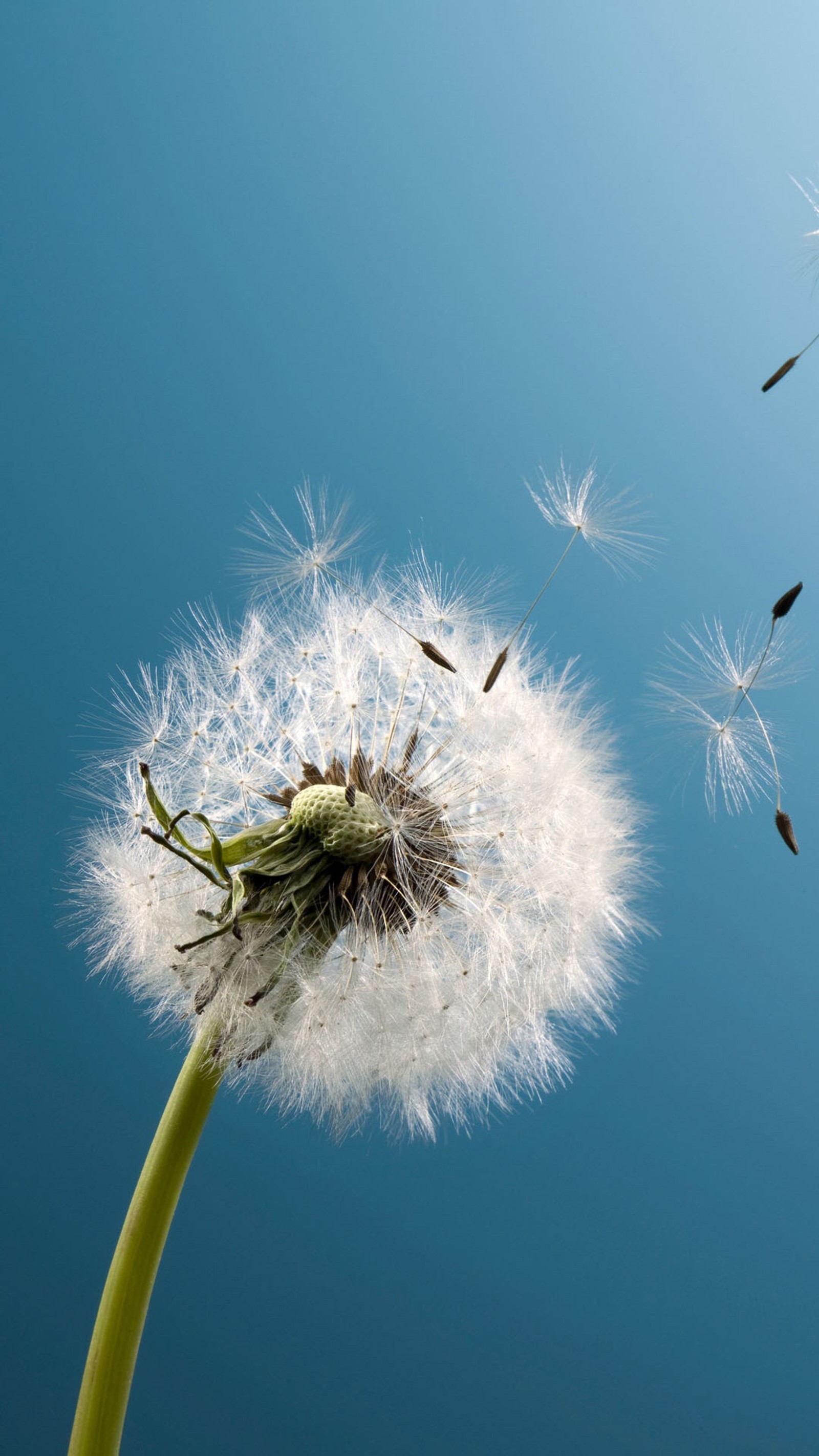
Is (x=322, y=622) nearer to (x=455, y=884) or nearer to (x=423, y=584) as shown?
(x=423, y=584)

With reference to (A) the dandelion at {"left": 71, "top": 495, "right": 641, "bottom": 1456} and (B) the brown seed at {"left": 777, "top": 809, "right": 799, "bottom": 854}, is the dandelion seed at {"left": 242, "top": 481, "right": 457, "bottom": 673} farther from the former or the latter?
(B) the brown seed at {"left": 777, "top": 809, "right": 799, "bottom": 854}

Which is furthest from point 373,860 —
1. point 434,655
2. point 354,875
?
point 434,655

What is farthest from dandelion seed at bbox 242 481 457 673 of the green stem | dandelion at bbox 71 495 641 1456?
the green stem

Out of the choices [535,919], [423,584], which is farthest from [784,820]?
[423,584]

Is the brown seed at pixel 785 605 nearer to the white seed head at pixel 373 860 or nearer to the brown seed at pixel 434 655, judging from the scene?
the brown seed at pixel 434 655

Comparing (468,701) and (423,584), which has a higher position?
(423,584)

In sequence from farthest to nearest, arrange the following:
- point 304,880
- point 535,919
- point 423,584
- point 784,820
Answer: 1. point 423,584
2. point 535,919
3. point 304,880
4. point 784,820

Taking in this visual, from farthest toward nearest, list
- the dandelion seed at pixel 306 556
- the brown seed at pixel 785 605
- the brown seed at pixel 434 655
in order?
1. the dandelion seed at pixel 306 556
2. the brown seed at pixel 434 655
3. the brown seed at pixel 785 605

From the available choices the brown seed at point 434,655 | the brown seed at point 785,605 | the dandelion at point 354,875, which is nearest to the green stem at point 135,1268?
the dandelion at point 354,875

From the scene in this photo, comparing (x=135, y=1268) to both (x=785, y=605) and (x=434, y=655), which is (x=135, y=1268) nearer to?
(x=434, y=655)
